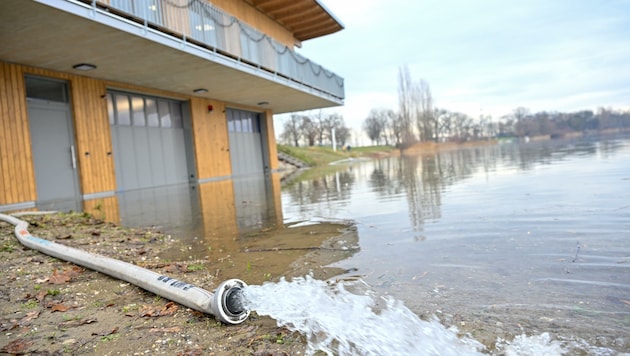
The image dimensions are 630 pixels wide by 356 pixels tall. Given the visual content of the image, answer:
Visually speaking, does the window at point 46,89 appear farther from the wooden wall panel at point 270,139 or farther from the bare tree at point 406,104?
the bare tree at point 406,104

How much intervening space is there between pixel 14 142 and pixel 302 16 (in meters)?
16.2

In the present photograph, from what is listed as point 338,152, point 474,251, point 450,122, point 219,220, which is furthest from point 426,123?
point 474,251

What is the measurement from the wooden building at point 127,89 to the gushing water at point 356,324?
6311mm

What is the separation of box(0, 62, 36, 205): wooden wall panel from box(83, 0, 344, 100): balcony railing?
405 cm

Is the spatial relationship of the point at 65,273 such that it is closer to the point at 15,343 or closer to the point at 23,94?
the point at 15,343

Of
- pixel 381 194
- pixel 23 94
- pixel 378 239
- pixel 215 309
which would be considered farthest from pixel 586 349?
pixel 23 94

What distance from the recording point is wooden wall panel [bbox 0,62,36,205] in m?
11.1

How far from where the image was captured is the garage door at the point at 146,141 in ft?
51.9

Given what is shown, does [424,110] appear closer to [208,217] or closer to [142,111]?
[142,111]

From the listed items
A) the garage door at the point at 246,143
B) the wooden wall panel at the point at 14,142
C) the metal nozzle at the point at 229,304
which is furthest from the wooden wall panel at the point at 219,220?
the garage door at the point at 246,143

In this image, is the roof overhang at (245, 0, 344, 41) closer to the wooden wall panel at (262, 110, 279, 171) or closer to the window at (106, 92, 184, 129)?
the wooden wall panel at (262, 110, 279, 171)

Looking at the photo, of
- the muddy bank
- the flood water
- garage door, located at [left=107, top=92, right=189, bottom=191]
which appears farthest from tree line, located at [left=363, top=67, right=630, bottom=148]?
the muddy bank

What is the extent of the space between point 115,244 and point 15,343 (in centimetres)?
282

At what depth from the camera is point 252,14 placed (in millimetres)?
21016
